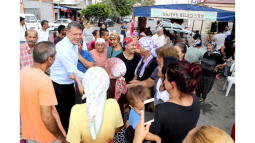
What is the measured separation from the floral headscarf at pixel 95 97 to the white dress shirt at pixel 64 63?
90 centimetres

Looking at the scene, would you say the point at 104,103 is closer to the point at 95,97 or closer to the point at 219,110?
the point at 95,97

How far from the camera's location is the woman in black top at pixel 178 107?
122cm

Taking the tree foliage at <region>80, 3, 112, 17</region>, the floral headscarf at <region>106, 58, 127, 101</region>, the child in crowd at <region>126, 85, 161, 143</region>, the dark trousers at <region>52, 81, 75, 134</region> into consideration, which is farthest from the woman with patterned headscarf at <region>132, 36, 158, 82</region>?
the tree foliage at <region>80, 3, 112, 17</region>

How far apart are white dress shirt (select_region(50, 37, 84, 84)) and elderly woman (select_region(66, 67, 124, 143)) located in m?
0.90

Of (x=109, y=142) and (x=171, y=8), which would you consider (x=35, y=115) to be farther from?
(x=171, y=8)

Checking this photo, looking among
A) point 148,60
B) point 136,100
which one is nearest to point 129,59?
point 148,60

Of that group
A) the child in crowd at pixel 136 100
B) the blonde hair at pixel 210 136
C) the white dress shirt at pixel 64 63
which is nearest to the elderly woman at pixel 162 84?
the child in crowd at pixel 136 100

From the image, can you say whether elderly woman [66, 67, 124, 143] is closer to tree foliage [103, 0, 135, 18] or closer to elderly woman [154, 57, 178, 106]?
elderly woman [154, 57, 178, 106]

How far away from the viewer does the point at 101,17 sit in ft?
101

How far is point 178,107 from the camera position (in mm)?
1258

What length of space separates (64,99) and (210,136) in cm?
217

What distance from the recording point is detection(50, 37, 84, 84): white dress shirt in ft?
7.20

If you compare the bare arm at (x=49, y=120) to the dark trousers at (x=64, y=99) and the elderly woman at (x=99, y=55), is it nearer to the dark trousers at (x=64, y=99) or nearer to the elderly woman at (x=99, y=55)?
the dark trousers at (x=64, y=99)
